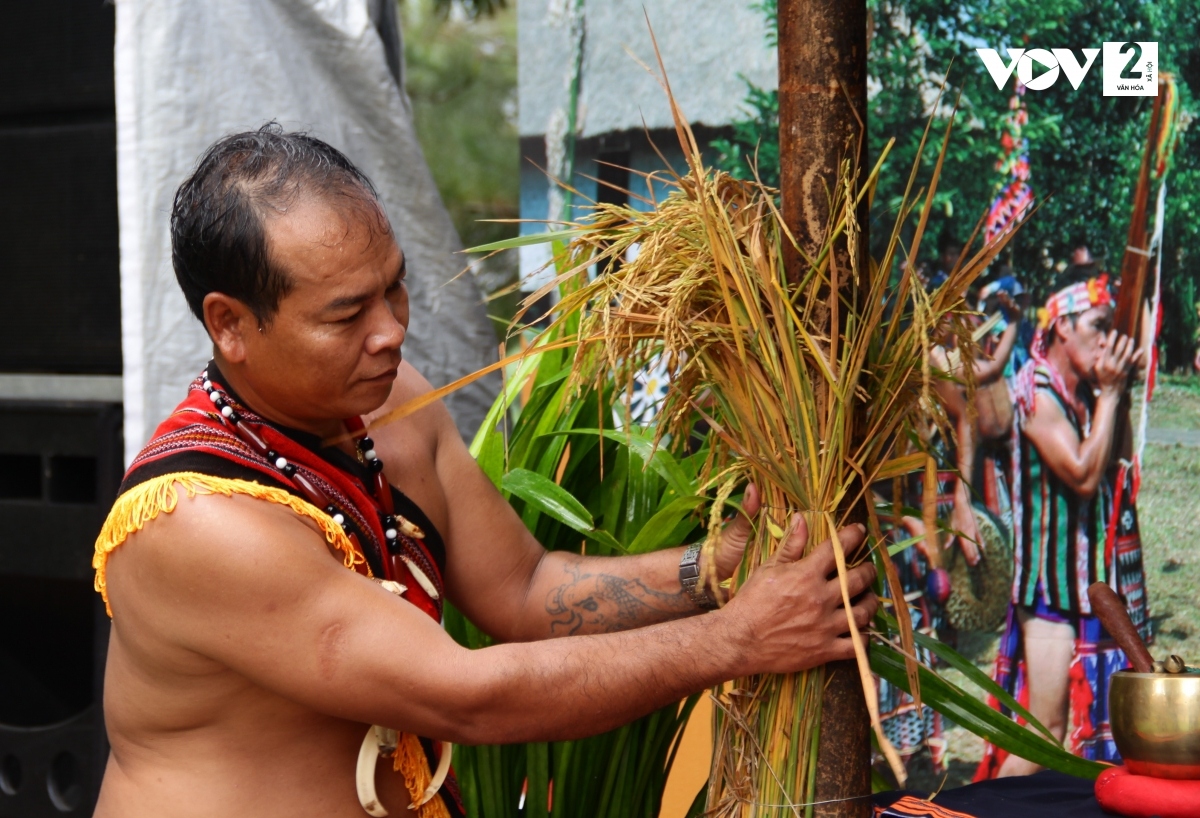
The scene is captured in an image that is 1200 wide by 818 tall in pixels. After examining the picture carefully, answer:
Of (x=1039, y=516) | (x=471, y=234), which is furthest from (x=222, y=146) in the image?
(x=471, y=234)

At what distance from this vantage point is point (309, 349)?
1441 millimetres

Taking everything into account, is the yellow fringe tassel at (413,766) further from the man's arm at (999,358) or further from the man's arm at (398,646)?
the man's arm at (999,358)

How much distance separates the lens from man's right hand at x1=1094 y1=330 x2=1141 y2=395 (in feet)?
7.88

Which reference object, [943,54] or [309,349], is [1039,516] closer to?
[943,54]

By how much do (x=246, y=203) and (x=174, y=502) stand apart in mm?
375

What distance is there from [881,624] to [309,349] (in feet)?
2.76

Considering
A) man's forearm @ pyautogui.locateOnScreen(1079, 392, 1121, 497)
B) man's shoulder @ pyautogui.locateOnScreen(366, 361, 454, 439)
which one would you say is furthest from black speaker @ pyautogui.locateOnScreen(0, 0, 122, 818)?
man's forearm @ pyautogui.locateOnScreen(1079, 392, 1121, 497)

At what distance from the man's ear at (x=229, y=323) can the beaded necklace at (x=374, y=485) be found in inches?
3.1

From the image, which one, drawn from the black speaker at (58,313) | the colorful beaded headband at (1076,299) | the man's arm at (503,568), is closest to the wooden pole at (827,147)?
the man's arm at (503,568)

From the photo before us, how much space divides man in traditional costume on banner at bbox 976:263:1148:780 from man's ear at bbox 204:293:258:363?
67.2 inches

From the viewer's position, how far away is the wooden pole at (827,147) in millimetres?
1346

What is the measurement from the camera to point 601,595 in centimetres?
178

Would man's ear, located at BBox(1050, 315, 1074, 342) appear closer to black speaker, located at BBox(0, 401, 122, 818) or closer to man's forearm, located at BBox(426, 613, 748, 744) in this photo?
man's forearm, located at BBox(426, 613, 748, 744)

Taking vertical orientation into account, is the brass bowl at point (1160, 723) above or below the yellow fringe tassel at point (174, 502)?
below
